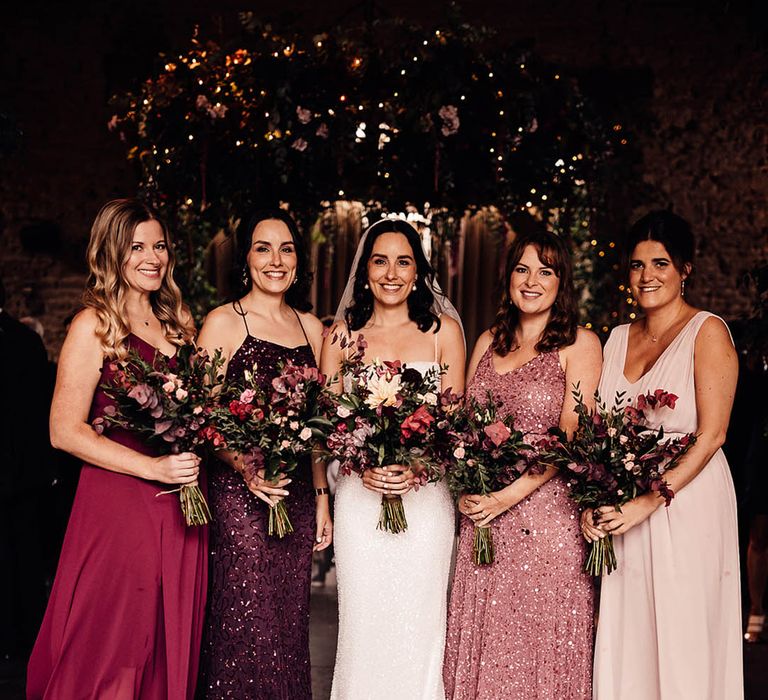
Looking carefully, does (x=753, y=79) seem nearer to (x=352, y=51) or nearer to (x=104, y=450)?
(x=352, y=51)

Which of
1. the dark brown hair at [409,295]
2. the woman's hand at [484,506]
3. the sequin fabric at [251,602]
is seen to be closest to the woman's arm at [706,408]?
the woman's hand at [484,506]

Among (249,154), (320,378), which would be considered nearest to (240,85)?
(249,154)

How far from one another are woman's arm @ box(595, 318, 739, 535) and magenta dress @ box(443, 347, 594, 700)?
27 centimetres

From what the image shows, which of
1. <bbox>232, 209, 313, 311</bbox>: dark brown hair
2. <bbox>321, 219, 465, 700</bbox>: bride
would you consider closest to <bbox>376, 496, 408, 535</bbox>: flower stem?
<bbox>321, 219, 465, 700</bbox>: bride

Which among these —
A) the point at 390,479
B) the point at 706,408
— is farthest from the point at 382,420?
the point at 706,408

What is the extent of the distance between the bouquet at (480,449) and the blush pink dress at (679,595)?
0.63 metres

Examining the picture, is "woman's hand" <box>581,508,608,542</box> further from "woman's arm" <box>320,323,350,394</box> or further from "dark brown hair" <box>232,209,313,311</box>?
"dark brown hair" <box>232,209,313,311</box>

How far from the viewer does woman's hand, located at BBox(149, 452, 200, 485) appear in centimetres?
306

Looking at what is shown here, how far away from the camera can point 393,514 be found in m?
3.39

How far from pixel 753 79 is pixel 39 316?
680 centimetres

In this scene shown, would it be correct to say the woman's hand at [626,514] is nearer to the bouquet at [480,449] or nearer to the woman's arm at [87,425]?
the bouquet at [480,449]

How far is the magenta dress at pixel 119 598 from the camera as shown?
304cm

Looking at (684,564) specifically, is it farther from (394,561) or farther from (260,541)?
(260,541)

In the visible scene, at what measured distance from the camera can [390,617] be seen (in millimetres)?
3504
